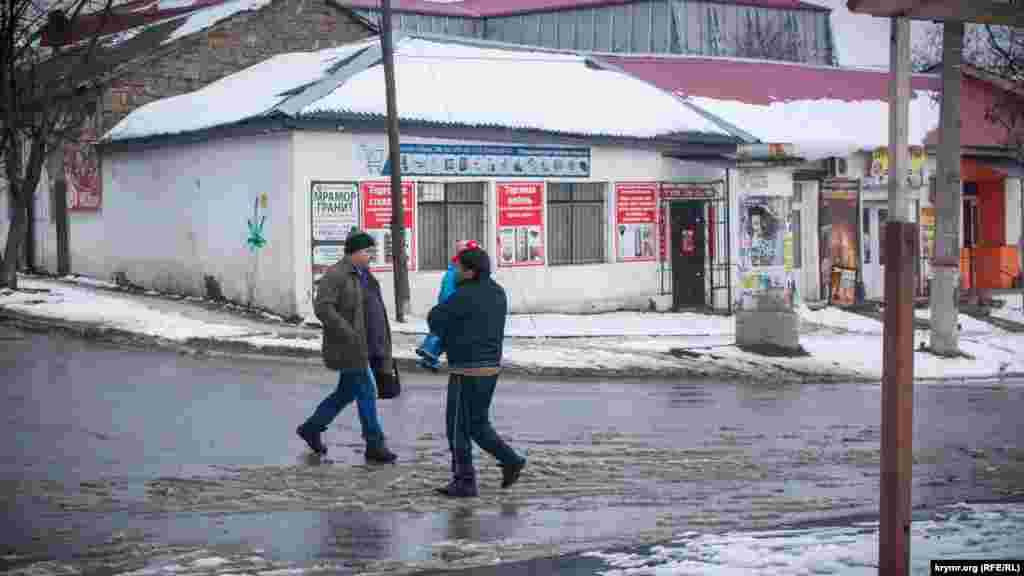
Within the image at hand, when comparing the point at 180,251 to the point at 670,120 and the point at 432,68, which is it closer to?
the point at 432,68

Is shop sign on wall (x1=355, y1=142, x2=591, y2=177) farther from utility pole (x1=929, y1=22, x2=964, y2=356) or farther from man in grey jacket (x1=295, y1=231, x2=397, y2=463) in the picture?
man in grey jacket (x1=295, y1=231, x2=397, y2=463)

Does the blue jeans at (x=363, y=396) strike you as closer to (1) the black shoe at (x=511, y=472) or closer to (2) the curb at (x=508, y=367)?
(1) the black shoe at (x=511, y=472)

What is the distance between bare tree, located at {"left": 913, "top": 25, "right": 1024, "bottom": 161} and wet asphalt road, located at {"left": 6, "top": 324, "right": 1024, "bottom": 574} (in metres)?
8.08

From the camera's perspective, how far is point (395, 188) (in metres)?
23.5

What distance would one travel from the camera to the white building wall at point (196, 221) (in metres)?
24.6

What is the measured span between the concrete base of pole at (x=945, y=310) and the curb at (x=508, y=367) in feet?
2.80

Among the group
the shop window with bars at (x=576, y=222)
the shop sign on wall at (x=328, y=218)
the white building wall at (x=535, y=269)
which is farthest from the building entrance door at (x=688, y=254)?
the shop sign on wall at (x=328, y=218)

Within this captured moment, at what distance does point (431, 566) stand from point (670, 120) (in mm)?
21989

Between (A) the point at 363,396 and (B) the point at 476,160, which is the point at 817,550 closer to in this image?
(A) the point at 363,396

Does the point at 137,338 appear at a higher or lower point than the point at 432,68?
lower

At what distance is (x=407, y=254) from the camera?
25.6 meters

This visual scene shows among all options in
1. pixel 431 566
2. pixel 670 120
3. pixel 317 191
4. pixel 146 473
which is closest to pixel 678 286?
pixel 670 120

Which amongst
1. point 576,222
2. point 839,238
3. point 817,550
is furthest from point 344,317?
point 839,238

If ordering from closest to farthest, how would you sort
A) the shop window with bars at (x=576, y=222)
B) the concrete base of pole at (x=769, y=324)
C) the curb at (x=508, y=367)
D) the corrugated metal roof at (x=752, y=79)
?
the curb at (x=508, y=367), the concrete base of pole at (x=769, y=324), the shop window with bars at (x=576, y=222), the corrugated metal roof at (x=752, y=79)
